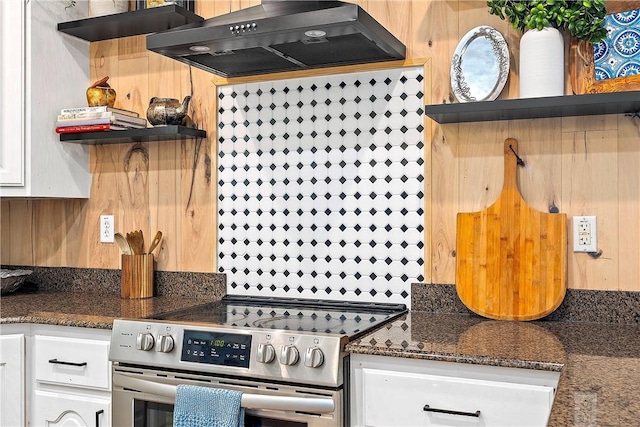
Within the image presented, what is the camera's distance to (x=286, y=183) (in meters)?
2.45

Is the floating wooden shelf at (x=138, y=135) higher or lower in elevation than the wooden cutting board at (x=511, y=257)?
higher

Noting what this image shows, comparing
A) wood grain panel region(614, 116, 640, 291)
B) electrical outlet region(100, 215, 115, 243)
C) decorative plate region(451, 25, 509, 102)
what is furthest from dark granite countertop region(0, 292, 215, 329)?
wood grain panel region(614, 116, 640, 291)

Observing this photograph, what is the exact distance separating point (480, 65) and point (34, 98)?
178cm

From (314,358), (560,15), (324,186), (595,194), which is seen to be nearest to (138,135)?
(324,186)

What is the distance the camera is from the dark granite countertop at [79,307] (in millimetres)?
2098

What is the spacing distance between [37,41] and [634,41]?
2.25m

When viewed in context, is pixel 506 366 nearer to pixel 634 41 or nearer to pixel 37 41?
pixel 634 41

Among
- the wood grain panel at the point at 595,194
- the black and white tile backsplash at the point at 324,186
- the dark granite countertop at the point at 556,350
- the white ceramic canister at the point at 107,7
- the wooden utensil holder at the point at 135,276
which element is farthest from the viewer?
the white ceramic canister at the point at 107,7

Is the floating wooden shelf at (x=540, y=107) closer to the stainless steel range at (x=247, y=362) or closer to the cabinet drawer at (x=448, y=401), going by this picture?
the stainless steel range at (x=247, y=362)

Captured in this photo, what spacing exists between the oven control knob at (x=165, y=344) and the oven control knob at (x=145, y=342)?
0.03 m

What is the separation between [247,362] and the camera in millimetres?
1770

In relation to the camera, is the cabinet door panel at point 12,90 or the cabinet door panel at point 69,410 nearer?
the cabinet door panel at point 69,410

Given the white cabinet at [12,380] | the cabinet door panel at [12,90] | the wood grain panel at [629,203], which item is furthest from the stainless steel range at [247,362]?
the cabinet door panel at [12,90]

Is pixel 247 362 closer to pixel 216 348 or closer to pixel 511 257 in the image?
pixel 216 348
